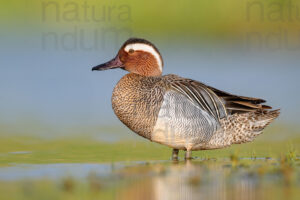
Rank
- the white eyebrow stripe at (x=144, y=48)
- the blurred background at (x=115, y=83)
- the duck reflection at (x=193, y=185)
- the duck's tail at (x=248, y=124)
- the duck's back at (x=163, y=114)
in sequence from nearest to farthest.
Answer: the duck reflection at (x=193, y=185) → the blurred background at (x=115, y=83) → the duck's back at (x=163, y=114) → the duck's tail at (x=248, y=124) → the white eyebrow stripe at (x=144, y=48)

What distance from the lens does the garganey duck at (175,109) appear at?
726cm

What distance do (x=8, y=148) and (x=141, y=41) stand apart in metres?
2.07

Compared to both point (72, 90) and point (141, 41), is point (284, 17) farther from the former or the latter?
point (141, 41)

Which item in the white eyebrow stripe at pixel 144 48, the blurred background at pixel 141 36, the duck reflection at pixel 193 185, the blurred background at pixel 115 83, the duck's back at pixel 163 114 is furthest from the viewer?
the blurred background at pixel 141 36

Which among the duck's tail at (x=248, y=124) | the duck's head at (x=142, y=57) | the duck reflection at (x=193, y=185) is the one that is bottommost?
the duck reflection at (x=193, y=185)

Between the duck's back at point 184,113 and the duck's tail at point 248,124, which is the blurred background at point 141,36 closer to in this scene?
the duck's tail at point 248,124

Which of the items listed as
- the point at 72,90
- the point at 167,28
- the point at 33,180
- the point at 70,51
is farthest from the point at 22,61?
the point at 33,180

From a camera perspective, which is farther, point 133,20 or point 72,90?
point 133,20

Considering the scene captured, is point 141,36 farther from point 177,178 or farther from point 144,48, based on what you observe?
point 177,178

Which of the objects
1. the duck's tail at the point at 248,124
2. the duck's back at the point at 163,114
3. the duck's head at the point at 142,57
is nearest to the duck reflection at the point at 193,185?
the duck's back at the point at 163,114

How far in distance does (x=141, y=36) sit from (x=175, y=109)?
6787 millimetres

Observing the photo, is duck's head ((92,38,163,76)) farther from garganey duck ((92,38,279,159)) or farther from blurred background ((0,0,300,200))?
blurred background ((0,0,300,200))

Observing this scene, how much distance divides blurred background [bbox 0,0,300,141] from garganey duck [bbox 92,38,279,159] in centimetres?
294

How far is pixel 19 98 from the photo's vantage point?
11258 millimetres
